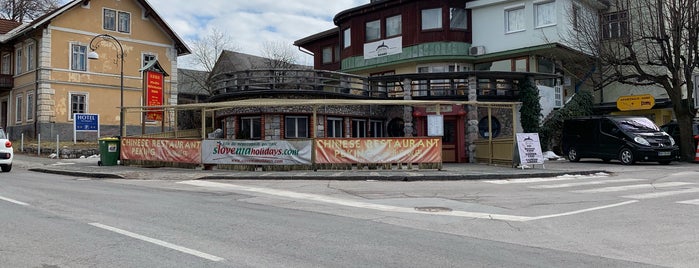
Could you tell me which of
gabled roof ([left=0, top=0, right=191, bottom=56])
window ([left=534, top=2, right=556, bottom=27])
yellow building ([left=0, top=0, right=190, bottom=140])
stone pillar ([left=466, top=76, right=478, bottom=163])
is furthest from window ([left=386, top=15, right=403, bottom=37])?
gabled roof ([left=0, top=0, right=191, bottom=56])

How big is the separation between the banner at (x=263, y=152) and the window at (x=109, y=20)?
2224 cm

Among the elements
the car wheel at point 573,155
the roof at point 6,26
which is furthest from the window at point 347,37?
the roof at point 6,26

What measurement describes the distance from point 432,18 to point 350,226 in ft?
75.5

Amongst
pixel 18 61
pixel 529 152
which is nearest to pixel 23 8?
pixel 18 61

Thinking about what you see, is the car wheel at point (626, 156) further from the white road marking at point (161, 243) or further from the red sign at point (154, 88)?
the red sign at point (154, 88)

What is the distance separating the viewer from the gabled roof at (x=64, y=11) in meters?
32.8

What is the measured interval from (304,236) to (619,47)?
862 inches

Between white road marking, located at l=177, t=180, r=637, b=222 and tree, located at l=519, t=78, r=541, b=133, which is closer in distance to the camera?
white road marking, located at l=177, t=180, r=637, b=222

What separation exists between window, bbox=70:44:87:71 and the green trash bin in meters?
16.1

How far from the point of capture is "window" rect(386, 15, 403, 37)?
3062 cm

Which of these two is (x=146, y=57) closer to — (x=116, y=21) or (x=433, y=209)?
(x=116, y=21)

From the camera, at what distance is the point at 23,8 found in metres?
45.3

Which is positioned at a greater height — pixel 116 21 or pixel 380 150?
pixel 116 21

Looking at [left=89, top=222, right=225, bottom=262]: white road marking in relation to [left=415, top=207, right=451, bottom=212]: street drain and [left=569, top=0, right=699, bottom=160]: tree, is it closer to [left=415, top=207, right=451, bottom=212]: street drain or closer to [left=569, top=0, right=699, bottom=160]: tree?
[left=415, top=207, right=451, bottom=212]: street drain
